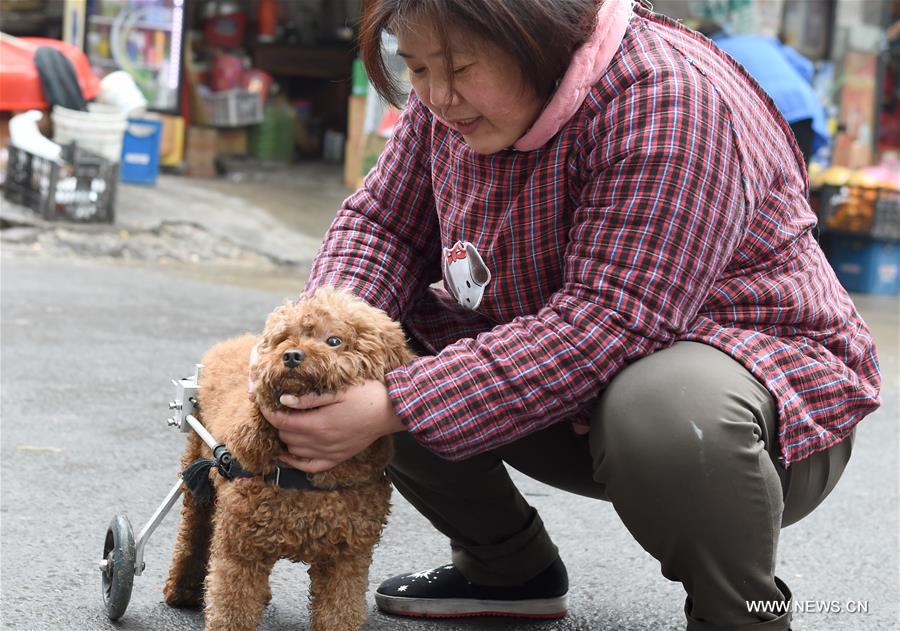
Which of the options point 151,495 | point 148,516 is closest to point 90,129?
point 151,495

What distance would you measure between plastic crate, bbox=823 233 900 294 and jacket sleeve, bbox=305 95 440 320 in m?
7.27

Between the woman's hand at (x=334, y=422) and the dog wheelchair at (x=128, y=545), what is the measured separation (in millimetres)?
322

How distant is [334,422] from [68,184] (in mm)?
6554

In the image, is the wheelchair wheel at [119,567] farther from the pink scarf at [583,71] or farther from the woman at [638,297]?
the pink scarf at [583,71]

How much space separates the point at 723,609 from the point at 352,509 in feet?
2.21

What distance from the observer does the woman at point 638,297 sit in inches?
75.8

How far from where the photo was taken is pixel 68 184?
25.9ft

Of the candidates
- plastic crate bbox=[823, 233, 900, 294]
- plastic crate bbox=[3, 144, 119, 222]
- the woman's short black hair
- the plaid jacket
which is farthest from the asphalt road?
plastic crate bbox=[823, 233, 900, 294]

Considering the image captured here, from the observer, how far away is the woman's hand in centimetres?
193

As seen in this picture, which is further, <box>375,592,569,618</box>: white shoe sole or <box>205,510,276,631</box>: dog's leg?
<box>375,592,569,618</box>: white shoe sole

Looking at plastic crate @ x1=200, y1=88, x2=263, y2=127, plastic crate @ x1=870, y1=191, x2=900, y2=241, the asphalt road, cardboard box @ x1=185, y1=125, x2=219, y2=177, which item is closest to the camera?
the asphalt road

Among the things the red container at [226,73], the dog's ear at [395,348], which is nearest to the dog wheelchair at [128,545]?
the dog's ear at [395,348]

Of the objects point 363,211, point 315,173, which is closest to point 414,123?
point 363,211

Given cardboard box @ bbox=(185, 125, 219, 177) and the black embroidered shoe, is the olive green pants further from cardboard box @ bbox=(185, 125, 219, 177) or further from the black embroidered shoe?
cardboard box @ bbox=(185, 125, 219, 177)
